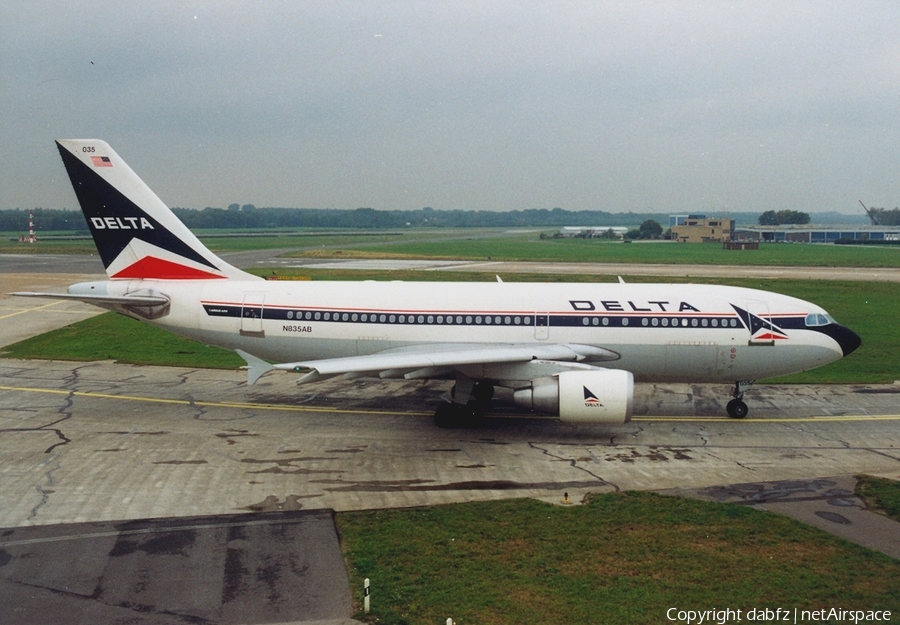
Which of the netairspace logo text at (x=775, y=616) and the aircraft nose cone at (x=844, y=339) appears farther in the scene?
the aircraft nose cone at (x=844, y=339)

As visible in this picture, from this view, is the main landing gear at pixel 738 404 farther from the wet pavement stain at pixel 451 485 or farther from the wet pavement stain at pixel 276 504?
the wet pavement stain at pixel 276 504

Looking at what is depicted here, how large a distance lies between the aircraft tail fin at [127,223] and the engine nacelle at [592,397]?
1339 centimetres

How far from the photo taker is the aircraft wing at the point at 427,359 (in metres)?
20.4

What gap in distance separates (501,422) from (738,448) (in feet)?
24.3

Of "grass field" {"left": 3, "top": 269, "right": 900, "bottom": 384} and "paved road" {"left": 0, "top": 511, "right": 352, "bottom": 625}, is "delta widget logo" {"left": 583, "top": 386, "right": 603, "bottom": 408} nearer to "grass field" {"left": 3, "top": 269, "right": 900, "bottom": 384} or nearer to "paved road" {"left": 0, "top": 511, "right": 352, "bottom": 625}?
"paved road" {"left": 0, "top": 511, "right": 352, "bottom": 625}

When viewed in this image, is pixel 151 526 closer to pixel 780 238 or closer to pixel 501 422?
pixel 501 422

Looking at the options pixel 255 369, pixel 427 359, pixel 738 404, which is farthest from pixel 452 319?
pixel 738 404

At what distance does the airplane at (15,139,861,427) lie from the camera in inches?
940

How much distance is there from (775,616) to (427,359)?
12221 millimetres

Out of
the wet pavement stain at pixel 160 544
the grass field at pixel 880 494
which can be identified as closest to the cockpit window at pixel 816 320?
the grass field at pixel 880 494

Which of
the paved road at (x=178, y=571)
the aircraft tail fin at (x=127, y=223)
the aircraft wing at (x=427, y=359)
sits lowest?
the paved road at (x=178, y=571)

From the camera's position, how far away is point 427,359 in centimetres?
2202

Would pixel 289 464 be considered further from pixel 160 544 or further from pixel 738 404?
pixel 738 404

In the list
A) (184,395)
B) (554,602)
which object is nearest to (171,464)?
(184,395)
